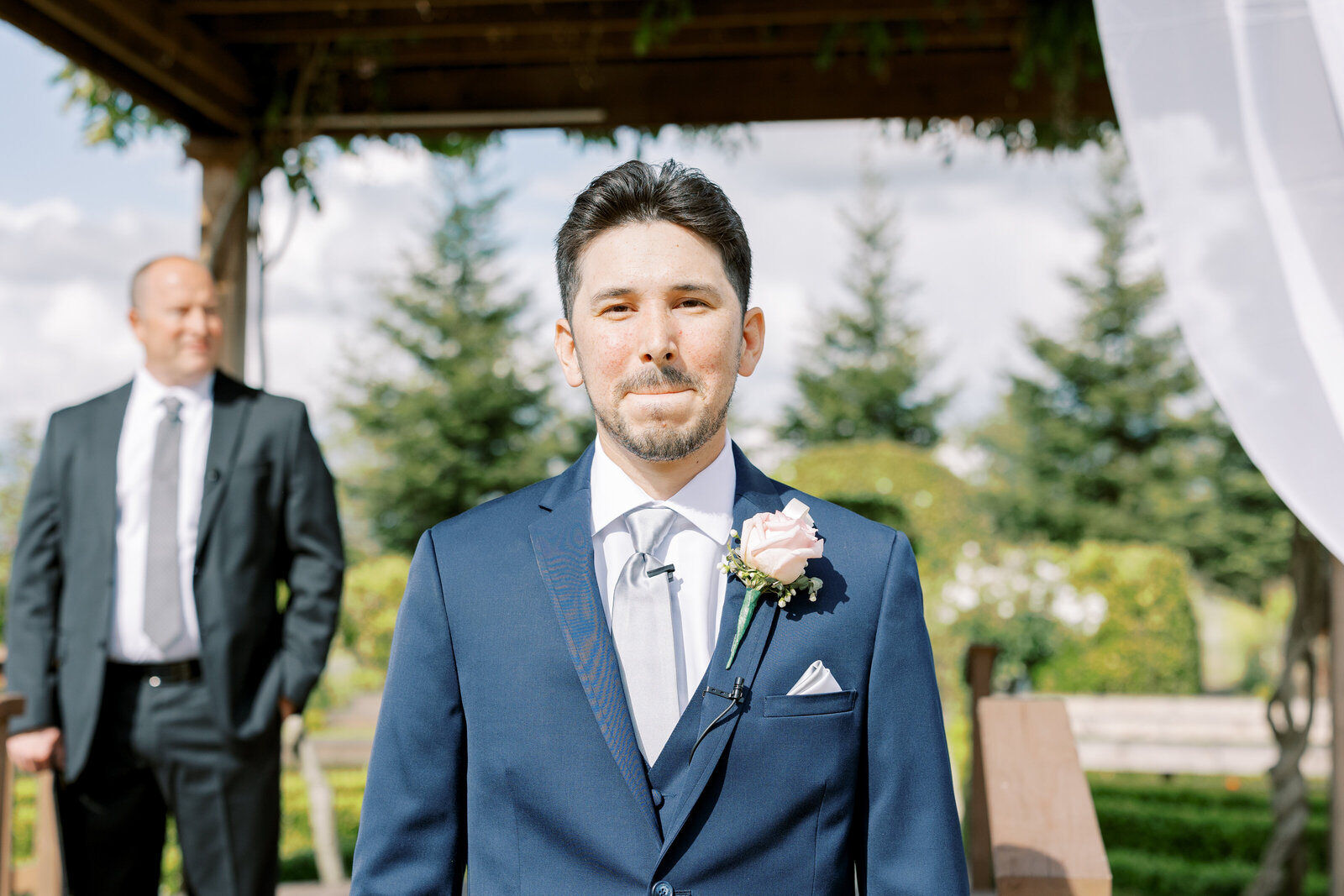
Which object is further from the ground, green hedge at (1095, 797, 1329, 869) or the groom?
the groom

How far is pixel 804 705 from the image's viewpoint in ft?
4.83

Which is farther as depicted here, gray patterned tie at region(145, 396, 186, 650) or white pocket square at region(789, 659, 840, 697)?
gray patterned tie at region(145, 396, 186, 650)

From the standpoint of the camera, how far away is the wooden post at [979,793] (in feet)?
13.2

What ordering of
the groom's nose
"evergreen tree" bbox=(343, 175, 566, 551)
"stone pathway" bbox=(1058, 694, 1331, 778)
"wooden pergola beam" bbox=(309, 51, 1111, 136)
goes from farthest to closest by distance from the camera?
"evergreen tree" bbox=(343, 175, 566, 551) → "stone pathway" bbox=(1058, 694, 1331, 778) → "wooden pergola beam" bbox=(309, 51, 1111, 136) → the groom's nose

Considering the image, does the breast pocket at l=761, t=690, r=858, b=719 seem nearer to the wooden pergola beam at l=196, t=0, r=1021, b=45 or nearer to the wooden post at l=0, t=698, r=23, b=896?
the wooden post at l=0, t=698, r=23, b=896

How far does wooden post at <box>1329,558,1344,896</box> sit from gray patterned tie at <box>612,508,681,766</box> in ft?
8.59

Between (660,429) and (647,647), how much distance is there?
0.30m

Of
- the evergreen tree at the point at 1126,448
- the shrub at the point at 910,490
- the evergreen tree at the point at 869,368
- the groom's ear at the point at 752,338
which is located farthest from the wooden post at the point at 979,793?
the evergreen tree at the point at 869,368

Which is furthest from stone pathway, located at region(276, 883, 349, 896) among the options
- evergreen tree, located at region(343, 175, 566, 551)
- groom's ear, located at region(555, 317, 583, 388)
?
evergreen tree, located at region(343, 175, 566, 551)

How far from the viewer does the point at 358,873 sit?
1.49m

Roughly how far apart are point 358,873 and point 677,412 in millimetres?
734

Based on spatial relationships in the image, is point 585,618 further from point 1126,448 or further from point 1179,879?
point 1126,448

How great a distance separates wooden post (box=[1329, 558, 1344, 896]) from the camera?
3357 millimetres

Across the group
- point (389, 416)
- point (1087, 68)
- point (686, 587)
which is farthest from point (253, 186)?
point (389, 416)
